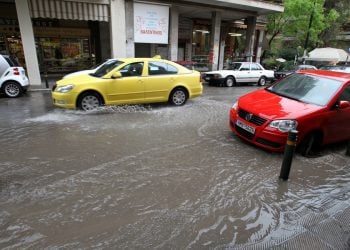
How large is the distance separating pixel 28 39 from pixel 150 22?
608 centimetres

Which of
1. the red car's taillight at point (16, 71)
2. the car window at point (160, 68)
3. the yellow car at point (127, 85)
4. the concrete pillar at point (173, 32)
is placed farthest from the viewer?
the concrete pillar at point (173, 32)

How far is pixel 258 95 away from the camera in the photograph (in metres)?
6.40

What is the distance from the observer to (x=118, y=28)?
45.9 feet

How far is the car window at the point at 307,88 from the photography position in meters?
5.72

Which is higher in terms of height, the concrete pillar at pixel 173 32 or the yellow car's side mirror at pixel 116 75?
the concrete pillar at pixel 173 32

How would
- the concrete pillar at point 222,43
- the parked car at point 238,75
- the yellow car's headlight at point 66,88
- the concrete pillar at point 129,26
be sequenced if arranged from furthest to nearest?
the concrete pillar at point 222,43
the parked car at point 238,75
the concrete pillar at point 129,26
the yellow car's headlight at point 66,88

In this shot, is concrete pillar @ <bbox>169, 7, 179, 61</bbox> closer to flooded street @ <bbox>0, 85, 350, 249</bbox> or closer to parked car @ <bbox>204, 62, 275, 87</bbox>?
parked car @ <bbox>204, 62, 275, 87</bbox>

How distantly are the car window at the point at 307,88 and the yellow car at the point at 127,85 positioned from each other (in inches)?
140

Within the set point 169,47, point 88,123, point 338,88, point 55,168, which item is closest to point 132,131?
point 88,123

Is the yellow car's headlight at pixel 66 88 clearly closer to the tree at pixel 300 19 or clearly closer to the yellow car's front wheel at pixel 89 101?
the yellow car's front wheel at pixel 89 101

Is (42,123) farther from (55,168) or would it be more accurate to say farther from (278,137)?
(278,137)

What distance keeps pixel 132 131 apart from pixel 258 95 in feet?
10.3

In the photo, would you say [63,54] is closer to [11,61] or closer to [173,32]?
[173,32]

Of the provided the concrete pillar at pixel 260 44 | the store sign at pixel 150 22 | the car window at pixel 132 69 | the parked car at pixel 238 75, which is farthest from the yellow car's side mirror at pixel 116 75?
the concrete pillar at pixel 260 44
